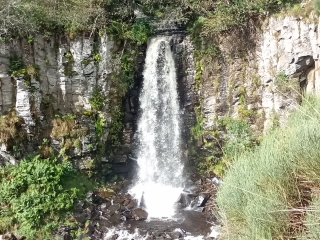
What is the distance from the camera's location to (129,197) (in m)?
10.3

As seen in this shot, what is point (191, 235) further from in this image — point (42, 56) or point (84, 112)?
point (42, 56)

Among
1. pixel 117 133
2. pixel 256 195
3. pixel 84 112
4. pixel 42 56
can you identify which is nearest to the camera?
pixel 256 195

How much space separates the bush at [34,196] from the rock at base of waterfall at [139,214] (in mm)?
1726

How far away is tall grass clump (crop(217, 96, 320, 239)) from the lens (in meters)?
3.44

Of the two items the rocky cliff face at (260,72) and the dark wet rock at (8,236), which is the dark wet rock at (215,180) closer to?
the rocky cliff face at (260,72)

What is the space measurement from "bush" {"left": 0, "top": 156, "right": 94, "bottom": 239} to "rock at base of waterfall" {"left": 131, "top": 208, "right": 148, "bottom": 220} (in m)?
1.73

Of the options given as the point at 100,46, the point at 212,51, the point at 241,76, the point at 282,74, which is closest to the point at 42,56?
the point at 100,46

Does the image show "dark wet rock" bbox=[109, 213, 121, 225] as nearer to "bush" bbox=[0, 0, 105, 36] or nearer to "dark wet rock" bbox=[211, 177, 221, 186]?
"dark wet rock" bbox=[211, 177, 221, 186]

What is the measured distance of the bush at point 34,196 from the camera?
330 inches

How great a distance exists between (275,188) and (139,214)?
6397 millimetres

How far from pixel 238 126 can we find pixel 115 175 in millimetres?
4512

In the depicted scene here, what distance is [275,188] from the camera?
11.9 feet

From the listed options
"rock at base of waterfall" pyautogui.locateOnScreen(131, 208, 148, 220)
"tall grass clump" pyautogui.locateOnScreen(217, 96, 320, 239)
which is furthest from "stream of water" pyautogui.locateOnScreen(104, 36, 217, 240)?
"tall grass clump" pyautogui.locateOnScreen(217, 96, 320, 239)

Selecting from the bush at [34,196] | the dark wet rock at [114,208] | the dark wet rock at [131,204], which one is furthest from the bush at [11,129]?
the dark wet rock at [131,204]
